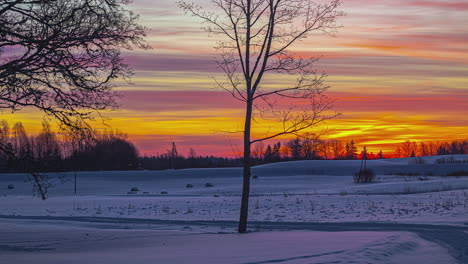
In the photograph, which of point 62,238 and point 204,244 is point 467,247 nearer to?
point 204,244

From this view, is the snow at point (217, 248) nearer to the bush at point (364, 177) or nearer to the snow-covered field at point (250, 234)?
the snow-covered field at point (250, 234)

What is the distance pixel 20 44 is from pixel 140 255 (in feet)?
17.0

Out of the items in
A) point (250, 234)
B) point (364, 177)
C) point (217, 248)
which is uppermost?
point (364, 177)

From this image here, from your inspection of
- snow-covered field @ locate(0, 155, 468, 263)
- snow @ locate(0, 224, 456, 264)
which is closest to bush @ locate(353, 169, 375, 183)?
snow-covered field @ locate(0, 155, 468, 263)

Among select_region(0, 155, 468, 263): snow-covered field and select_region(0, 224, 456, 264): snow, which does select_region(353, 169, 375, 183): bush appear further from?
select_region(0, 224, 456, 264): snow

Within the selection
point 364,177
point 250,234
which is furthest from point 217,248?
point 364,177

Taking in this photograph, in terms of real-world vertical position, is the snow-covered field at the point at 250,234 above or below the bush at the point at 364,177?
below

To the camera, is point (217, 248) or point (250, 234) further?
point (250, 234)

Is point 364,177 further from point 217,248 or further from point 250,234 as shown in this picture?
point 217,248

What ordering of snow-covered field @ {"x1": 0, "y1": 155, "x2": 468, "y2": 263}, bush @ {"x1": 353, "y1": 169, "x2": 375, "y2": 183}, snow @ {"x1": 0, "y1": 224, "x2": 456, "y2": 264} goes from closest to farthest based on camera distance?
snow @ {"x1": 0, "y1": 224, "x2": 456, "y2": 264} → snow-covered field @ {"x1": 0, "y1": 155, "x2": 468, "y2": 263} → bush @ {"x1": 353, "y1": 169, "x2": 375, "y2": 183}

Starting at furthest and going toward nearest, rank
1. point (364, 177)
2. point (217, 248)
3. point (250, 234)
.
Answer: point (364, 177), point (250, 234), point (217, 248)

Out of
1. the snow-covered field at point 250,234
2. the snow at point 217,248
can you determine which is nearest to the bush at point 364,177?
the snow-covered field at point 250,234

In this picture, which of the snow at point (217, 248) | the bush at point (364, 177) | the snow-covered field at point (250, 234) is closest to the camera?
the snow at point (217, 248)

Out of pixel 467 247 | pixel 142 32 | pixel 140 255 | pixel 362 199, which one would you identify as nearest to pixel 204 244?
pixel 140 255
